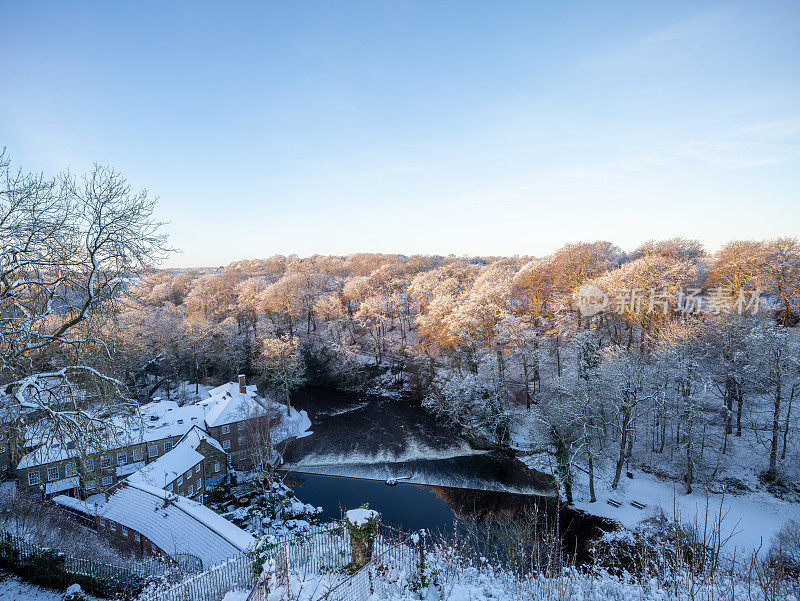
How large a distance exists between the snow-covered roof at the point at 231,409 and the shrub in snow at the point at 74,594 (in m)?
14.2

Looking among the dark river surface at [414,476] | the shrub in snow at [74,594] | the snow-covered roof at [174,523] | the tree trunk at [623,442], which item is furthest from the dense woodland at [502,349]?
the snow-covered roof at [174,523]

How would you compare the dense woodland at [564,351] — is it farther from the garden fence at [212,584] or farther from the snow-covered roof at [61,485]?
the snow-covered roof at [61,485]

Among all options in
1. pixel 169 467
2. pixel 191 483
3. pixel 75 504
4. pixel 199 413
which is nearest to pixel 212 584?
pixel 169 467

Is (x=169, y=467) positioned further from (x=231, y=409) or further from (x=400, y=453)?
(x=400, y=453)

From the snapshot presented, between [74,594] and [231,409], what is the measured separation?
16.0 m

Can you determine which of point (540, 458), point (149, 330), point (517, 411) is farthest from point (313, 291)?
point (540, 458)

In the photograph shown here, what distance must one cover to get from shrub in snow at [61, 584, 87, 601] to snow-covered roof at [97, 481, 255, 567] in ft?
12.4

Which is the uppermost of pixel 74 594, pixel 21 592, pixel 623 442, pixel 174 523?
pixel 74 594

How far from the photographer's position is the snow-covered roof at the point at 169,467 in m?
17.1

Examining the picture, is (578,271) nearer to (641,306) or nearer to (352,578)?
(641,306)

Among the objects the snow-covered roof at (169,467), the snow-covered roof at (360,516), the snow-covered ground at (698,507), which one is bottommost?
the snow-covered ground at (698,507)

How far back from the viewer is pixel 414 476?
20.9 m

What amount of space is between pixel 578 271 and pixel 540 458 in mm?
15669

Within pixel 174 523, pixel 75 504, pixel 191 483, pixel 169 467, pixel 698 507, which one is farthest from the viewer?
pixel 191 483
